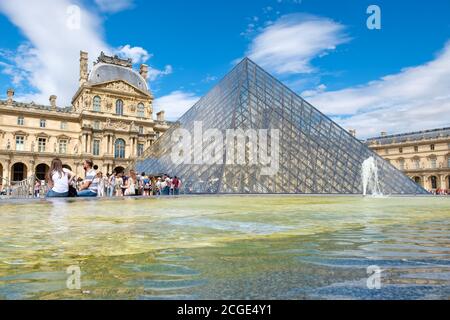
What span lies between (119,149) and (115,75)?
9.60 m

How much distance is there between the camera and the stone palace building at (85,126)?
3962 centimetres

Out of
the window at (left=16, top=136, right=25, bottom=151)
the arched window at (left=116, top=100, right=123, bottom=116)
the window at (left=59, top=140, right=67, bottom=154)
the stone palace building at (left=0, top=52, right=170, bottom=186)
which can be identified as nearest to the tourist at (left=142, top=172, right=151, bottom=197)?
the stone palace building at (left=0, top=52, right=170, bottom=186)

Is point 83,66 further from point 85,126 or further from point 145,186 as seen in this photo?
point 145,186

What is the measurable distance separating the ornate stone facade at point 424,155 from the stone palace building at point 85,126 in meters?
35.0

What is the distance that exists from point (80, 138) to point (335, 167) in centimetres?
3320

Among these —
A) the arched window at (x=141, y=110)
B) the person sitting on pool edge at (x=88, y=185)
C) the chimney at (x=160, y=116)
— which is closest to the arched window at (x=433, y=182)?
the chimney at (x=160, y=116)

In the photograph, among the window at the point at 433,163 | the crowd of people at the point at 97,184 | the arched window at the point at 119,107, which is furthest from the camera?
the window at the point at 433,163

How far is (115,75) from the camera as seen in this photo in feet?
154

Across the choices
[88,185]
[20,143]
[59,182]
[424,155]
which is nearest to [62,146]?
[20,143]

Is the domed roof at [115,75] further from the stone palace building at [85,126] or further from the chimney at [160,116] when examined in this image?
the chimney at [160,116]

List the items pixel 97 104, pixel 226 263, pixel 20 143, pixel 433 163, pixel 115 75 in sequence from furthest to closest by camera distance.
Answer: pixel 433 163 < pixel 115 75 < pixel 97 104 < pixel 20 143 < pixel 226 263
